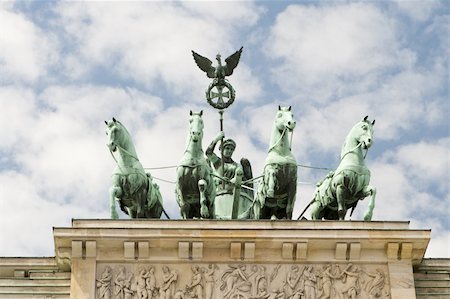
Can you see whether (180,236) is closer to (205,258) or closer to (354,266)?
(205,258)

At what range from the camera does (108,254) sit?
84.7 ft

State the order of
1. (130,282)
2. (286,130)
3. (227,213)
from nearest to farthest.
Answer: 1. (130,282)
2. (286,130)
3. (227,213)

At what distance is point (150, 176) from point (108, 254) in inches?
99.7

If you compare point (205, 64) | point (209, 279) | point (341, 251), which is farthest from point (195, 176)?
point (205, 64)

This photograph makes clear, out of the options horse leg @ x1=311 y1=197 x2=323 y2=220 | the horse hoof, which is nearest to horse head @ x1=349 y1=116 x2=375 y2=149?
horse leg @ x1=311 y1=197 x2=323 y2=220

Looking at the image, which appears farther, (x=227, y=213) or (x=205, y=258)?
(x=227, y=213)

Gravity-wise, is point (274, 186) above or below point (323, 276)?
above

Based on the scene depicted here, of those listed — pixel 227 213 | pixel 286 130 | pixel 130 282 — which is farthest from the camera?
pixel 227 213

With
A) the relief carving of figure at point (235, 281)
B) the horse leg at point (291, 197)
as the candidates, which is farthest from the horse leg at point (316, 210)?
the relief carving of figure at point (235, 281)

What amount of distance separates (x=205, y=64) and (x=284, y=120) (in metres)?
3.84

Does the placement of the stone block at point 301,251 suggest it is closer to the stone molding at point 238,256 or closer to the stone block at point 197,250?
the stone molding at point 238,256

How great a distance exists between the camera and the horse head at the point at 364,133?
2720 cm

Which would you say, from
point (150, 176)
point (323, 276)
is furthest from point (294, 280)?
point (150, 176)

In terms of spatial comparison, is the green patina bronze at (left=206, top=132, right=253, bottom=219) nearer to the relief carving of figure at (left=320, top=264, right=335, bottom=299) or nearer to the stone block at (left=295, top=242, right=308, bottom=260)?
the stone block at (left=295, top=242, right=308, bottom=260)
